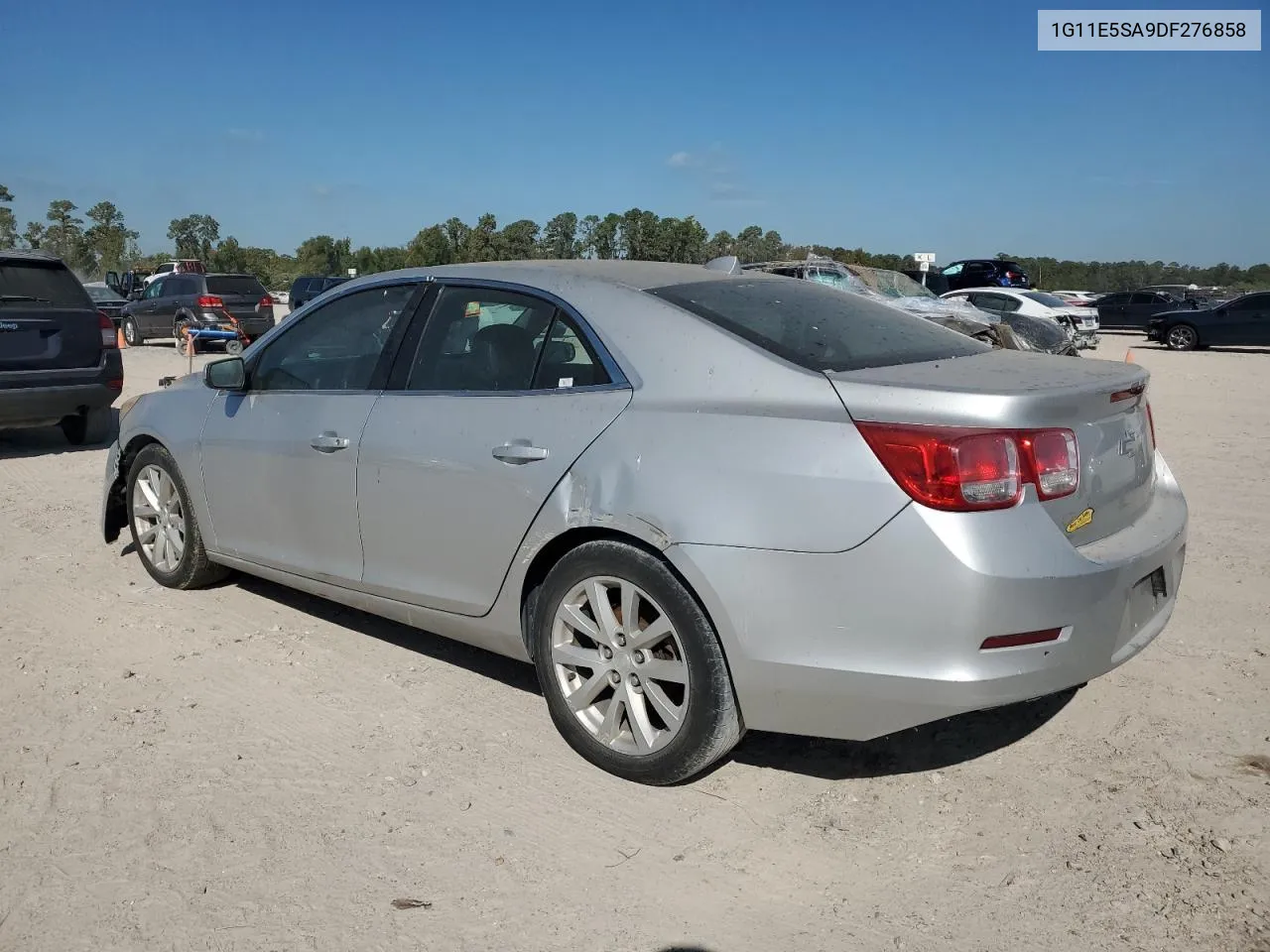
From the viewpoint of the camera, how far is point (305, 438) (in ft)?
13.9

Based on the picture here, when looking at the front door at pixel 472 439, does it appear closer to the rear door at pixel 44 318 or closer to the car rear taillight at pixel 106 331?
the rear door at pixel 44 318

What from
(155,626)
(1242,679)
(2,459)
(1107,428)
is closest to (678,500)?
(1107,428)

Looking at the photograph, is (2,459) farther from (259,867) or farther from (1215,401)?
(1215,401)

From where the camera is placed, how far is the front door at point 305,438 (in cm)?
412

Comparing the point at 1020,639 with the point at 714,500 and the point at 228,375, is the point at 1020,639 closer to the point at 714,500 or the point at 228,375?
the point at 714,500

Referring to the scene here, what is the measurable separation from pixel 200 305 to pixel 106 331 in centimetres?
1355

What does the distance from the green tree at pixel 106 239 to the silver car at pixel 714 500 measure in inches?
2927

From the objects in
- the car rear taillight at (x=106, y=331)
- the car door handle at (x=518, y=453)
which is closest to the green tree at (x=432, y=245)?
the car rear taillight at (x=106, y=331)

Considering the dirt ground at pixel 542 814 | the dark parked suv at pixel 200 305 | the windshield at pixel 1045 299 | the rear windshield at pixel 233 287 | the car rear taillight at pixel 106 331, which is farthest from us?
the windshield at pixel 1045 299

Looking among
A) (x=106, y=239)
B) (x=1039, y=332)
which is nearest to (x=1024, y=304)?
(x=1039, y=332)

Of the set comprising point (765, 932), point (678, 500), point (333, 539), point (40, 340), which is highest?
point (40, 340)

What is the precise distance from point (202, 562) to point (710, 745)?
3.02 m

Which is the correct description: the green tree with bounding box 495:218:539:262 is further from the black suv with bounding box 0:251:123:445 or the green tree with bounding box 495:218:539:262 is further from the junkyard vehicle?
the black suv with bounding box 0:251:123:445

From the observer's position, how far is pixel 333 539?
4.18m
